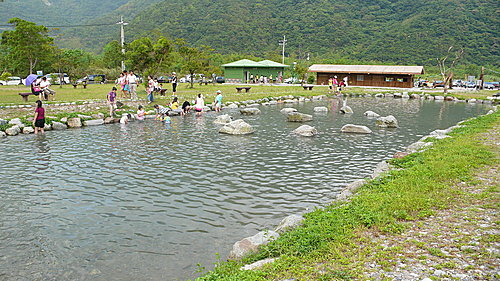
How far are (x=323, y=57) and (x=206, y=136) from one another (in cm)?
7794

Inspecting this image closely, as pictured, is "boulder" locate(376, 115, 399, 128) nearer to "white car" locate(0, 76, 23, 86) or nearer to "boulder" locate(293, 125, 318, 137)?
"boulder" locate(293, 125, 318, 137)

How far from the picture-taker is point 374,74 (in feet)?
198

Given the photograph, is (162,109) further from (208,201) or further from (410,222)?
(410,222)

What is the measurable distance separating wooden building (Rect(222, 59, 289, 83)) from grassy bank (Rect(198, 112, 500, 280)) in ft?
178

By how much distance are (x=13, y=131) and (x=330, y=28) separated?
9596 cm

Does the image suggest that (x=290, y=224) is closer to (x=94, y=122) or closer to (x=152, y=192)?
(x=152, y=192)

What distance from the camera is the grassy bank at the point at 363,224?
17.5ft

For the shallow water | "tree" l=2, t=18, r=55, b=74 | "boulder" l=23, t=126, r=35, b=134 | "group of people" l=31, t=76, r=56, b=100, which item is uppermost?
"tree" l=2, t=18, r=55, b=74

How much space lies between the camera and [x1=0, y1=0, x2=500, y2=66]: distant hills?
8769 centimetres

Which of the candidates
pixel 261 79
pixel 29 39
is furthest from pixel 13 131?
pixel 261 79

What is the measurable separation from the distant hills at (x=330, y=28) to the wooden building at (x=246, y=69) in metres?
21.3

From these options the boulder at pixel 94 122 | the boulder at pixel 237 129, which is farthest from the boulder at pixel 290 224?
the boulder at pixel 94 122

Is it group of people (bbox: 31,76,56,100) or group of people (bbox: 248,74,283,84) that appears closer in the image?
group of people (bbox: 31,76,56,100)

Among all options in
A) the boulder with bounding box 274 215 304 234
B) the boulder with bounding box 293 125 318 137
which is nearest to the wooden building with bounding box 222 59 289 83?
the boulder with bounding box 293 125 318 137
